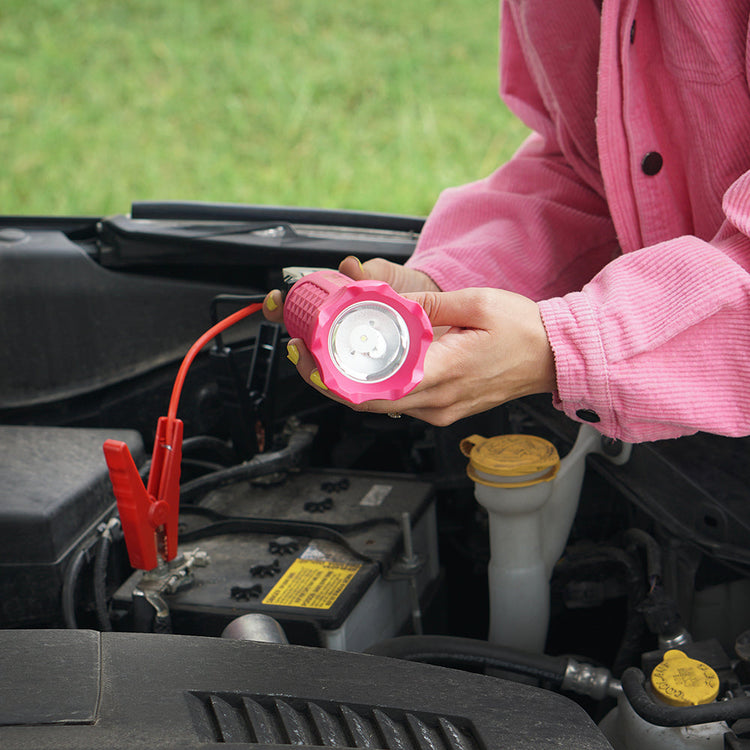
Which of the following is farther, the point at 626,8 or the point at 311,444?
the point at 311,444

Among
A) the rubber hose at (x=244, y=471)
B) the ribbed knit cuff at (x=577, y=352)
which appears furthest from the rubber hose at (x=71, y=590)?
the ribbed knit cuff at (x=577, y=352)

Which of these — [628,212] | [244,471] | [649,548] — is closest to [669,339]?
[628,212]

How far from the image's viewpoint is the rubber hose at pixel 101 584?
0.93 metres

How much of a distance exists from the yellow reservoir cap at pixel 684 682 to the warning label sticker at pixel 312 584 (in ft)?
1.04

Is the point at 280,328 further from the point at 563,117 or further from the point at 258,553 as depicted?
the point at 563,117

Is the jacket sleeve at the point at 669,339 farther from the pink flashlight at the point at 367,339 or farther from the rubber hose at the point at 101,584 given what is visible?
the rubber hose at the point at 101,584

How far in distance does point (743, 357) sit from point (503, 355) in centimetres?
20

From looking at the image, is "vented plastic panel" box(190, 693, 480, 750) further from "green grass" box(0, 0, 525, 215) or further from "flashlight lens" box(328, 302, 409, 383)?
"green grass" box(0, 0, 525, 215)

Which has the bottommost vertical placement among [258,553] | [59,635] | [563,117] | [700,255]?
[258,553]

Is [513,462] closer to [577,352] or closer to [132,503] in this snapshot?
[577,352]

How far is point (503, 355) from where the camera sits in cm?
72

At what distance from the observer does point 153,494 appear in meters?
0.92

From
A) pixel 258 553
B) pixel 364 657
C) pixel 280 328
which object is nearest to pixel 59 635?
pixel 364 657

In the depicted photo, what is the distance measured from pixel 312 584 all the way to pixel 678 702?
38cm
